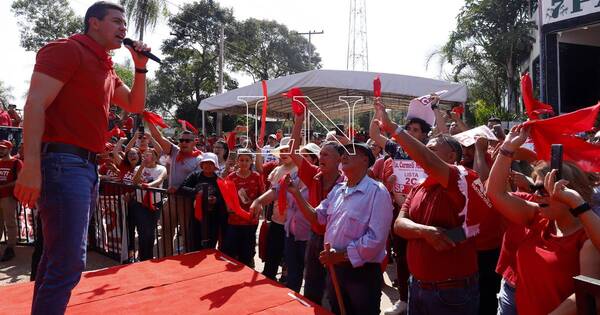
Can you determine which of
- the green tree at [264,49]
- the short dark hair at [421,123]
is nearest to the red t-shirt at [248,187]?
the short dark hair at [421,123]

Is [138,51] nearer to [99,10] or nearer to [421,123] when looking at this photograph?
[99,10]

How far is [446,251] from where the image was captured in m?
2.45

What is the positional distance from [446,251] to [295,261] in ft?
6.38

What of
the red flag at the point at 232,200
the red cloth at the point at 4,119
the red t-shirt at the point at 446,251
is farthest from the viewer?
the red cloth at the point at 4,119

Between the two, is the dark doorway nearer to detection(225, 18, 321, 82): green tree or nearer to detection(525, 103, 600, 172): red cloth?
detection(525, 103, 600, 172): red cloth

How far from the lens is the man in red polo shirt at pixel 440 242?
2.39 m

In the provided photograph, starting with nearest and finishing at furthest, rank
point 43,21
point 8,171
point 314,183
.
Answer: point 314,183
point 8,171
point 43,21

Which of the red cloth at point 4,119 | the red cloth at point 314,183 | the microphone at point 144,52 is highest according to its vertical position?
the red cloth at point 4,119

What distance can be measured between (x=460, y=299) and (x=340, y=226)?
2.79 ft

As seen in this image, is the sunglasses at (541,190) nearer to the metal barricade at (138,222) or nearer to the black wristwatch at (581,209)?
the black wristwatch at (581,209)

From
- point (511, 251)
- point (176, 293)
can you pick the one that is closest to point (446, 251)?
point (511, 251)

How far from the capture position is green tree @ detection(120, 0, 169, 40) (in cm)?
1908

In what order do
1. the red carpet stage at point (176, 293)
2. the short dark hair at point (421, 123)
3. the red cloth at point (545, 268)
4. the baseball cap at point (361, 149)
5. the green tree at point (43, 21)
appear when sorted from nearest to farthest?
the red cloth at point (545, 268) → the red carpet stage at point (176, 293) → the baseball cap at point (361, 149) → the short dark hair at point (421, 123) → the green tree at point (43, 21)

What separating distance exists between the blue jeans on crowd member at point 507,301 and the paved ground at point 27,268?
2.22m
